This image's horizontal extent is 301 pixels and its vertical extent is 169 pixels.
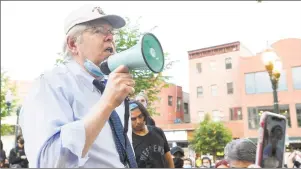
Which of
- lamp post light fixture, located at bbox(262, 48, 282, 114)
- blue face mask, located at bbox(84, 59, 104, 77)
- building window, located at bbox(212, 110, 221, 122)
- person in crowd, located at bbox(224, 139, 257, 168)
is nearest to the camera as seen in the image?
blue face mask, located at bbox(84, 59, 104, 77)

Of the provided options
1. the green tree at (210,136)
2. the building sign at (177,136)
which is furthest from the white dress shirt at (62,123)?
the building sign at (177,136)

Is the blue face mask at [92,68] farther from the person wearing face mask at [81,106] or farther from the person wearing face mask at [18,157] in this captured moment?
the person wearing face mask at [18,157]

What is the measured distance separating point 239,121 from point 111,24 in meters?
17.0

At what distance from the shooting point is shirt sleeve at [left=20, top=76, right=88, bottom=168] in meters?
0.81

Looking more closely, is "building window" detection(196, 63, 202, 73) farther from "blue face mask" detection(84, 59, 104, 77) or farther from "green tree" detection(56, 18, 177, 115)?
"blue face mask" detection(84, 59, 104, 77)

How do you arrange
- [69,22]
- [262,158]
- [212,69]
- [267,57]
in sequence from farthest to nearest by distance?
[212,69]
[267,57]
[69,22]
[262,158]

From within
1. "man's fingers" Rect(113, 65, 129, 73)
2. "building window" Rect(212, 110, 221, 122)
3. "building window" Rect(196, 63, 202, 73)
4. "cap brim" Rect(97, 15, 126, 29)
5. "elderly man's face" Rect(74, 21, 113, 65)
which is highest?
"building window" Rect(196, 63, 202, 73)

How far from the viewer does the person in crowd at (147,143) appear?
2092 mm

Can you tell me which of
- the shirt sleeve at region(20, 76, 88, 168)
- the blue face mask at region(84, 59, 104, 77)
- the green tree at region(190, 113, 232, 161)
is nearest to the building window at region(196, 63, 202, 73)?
the green tree at region(190, 113, 232, 161)

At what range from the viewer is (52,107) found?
34.2 inches

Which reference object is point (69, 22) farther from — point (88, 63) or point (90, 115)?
point (90, 115)

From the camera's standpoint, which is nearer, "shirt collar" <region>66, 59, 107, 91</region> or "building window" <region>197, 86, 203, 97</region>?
"shirt collar" <region>66, 59, 107, 91</region>

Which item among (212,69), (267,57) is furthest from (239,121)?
(267,57)

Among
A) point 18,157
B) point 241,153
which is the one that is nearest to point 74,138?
point 241,153
